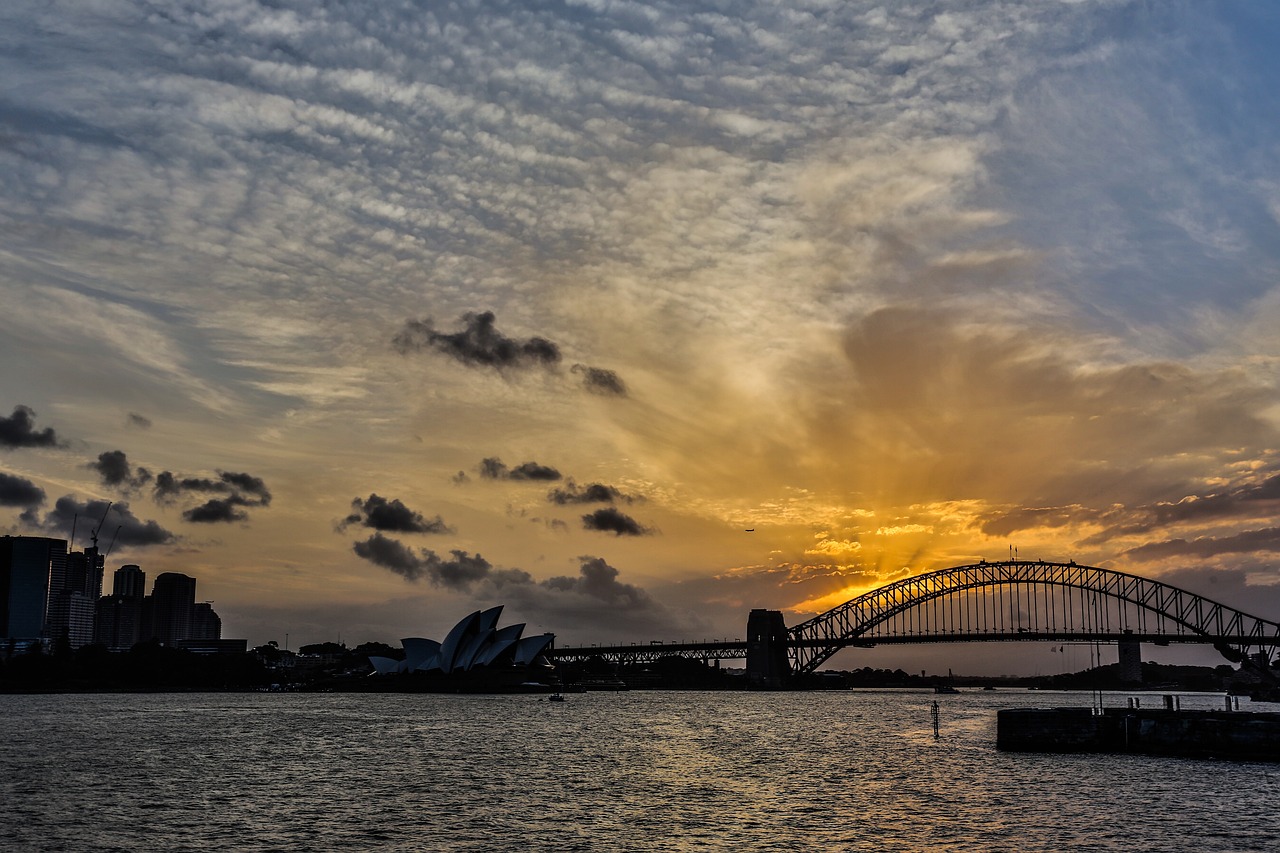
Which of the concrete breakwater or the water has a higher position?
the concrete breakwater

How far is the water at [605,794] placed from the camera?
121ft

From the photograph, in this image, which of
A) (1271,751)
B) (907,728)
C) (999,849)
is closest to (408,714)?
(907,728)

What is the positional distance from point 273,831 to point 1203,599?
186 m

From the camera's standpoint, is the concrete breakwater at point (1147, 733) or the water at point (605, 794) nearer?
the water at point (605, 794)

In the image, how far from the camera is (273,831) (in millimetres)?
38500

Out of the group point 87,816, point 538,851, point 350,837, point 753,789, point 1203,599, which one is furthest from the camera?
point 1203,599

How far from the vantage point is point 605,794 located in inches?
1884

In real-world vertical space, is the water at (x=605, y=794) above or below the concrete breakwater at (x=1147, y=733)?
below

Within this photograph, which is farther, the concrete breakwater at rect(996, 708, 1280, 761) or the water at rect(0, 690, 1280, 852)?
the concrete breakwater at rect(996, 708, 1280, 761)

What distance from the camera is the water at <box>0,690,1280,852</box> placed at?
121ft

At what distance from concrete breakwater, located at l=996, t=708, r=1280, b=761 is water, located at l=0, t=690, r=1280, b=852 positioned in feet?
7.53

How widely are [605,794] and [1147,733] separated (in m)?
36.0

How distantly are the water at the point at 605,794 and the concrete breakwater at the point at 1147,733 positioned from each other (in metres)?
2.30

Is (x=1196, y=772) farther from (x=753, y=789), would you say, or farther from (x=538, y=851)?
(x=538, y=851)
